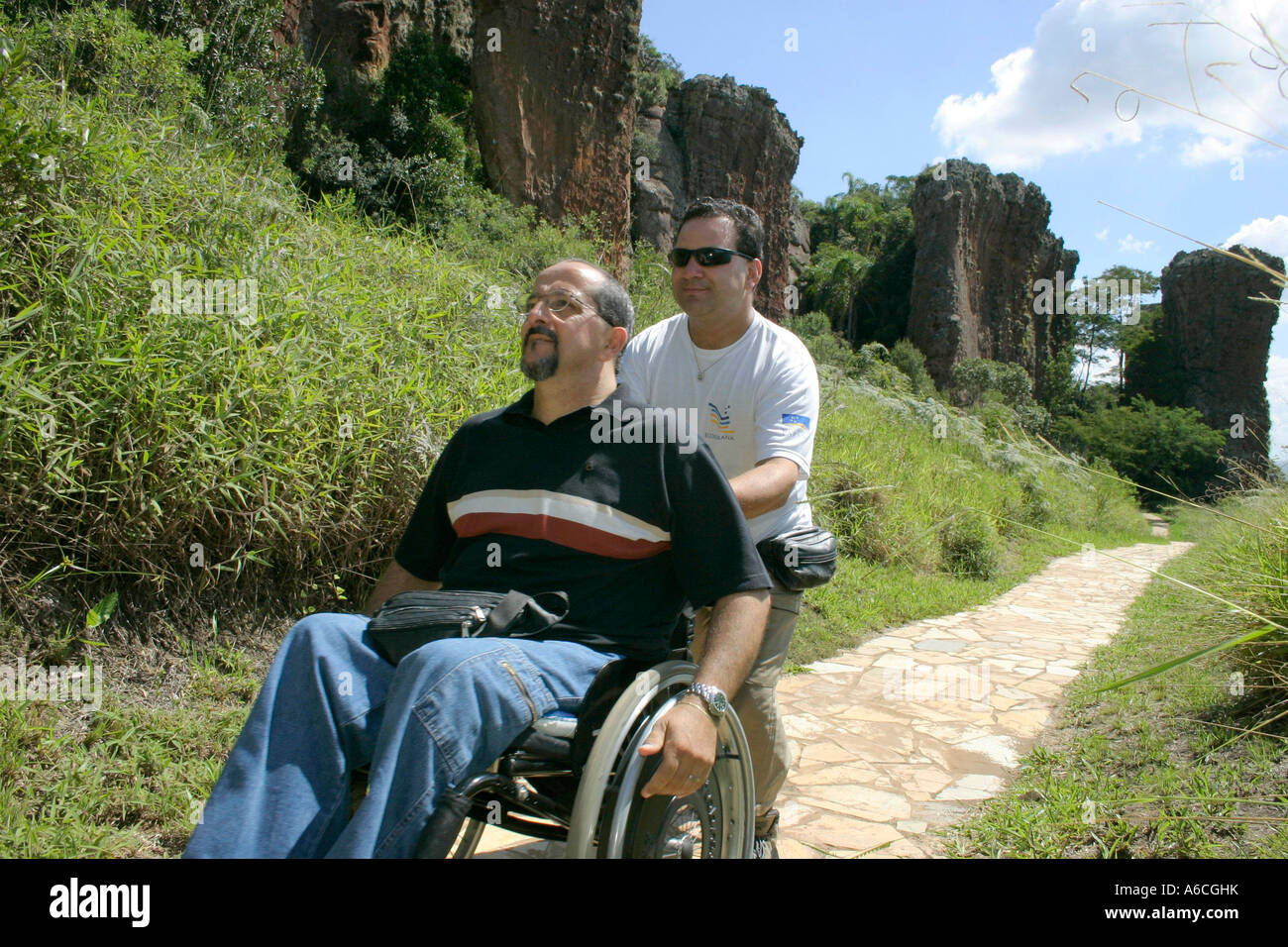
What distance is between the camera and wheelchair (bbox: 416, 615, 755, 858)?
1689mm

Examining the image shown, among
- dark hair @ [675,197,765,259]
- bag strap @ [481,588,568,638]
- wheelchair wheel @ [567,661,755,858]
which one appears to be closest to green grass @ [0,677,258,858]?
bag strap @ [481,588,568,638]

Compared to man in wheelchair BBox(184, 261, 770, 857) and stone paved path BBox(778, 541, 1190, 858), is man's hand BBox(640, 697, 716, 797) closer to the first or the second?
man in wheelchair BBox(184, 261, 770, 857)

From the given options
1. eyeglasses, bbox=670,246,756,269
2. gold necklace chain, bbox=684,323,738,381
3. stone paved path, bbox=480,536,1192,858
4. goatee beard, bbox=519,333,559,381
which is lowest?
stone paved path, bbox=480,536,1192,858

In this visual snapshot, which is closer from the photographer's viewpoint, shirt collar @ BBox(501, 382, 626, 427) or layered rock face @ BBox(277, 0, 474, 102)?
shirt collar @ BBox(501, 382, 626, 427)

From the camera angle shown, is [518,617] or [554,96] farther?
[554,96]

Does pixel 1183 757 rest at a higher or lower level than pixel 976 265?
lower

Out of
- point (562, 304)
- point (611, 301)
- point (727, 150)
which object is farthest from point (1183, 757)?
point (727, 150)

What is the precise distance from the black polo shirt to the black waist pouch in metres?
0.51

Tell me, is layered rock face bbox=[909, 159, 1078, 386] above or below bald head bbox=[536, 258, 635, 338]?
above

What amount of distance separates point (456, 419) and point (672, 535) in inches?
109

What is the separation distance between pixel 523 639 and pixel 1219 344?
5174cm

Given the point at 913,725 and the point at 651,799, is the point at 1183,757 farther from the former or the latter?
the point at 651,799

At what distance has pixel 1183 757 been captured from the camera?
11.6 ft
